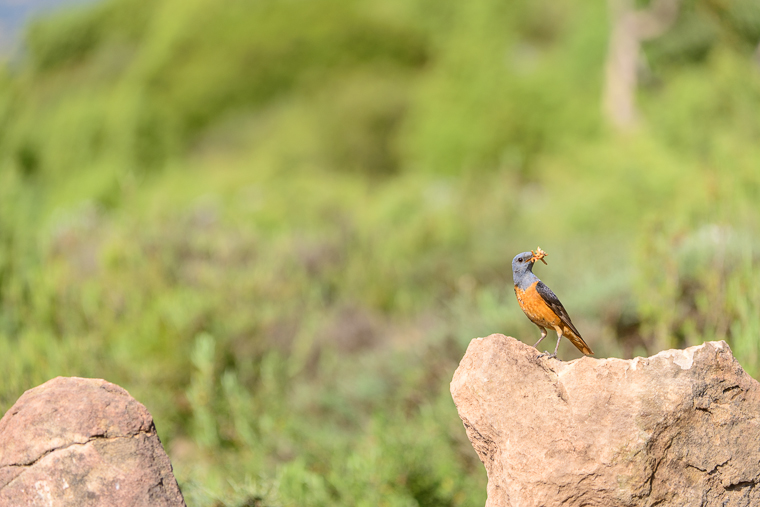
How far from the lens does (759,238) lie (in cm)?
469

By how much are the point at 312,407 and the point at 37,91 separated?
26.6 metres

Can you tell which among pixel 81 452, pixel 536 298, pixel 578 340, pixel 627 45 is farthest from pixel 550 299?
pixel 627 45

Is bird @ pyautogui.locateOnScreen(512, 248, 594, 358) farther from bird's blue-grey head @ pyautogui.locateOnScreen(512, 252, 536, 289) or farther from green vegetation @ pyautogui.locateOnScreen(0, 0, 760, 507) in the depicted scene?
green vegetation @ pyautogui.locateOnScreen(0, 0, 760, 507)

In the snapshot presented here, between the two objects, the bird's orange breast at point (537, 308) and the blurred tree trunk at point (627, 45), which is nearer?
the bird's orange breast at point (537, 308)

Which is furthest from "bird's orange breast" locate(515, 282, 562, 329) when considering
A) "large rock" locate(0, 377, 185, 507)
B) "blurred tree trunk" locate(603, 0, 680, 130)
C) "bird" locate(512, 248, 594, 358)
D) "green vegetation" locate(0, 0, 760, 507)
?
"blurred tree trunk" locate(603, 0, 680, 130)

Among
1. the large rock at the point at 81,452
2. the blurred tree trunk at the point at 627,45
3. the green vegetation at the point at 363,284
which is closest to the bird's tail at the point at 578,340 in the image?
the large rock at the point at 81,452

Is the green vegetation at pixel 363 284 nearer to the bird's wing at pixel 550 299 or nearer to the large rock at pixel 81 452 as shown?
the large rock at pixel 81 452

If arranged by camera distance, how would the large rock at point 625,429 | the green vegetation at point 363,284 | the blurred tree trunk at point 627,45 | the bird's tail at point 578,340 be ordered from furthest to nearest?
1. the blurred tree trunk at point 627,45
2. the green vegetation at point 363,284
3. the bird's tail at point 578,340
4. the large rock at point 625,429

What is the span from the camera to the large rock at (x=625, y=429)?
1.64m

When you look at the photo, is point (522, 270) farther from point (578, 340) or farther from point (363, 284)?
point (363, 284)

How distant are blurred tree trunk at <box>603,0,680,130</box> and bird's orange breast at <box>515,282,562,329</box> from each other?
1614cm

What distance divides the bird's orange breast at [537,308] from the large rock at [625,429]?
13cm

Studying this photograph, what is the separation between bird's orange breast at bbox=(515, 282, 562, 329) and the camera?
170 centimetres

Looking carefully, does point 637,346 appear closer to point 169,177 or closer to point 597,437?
point 597,437
